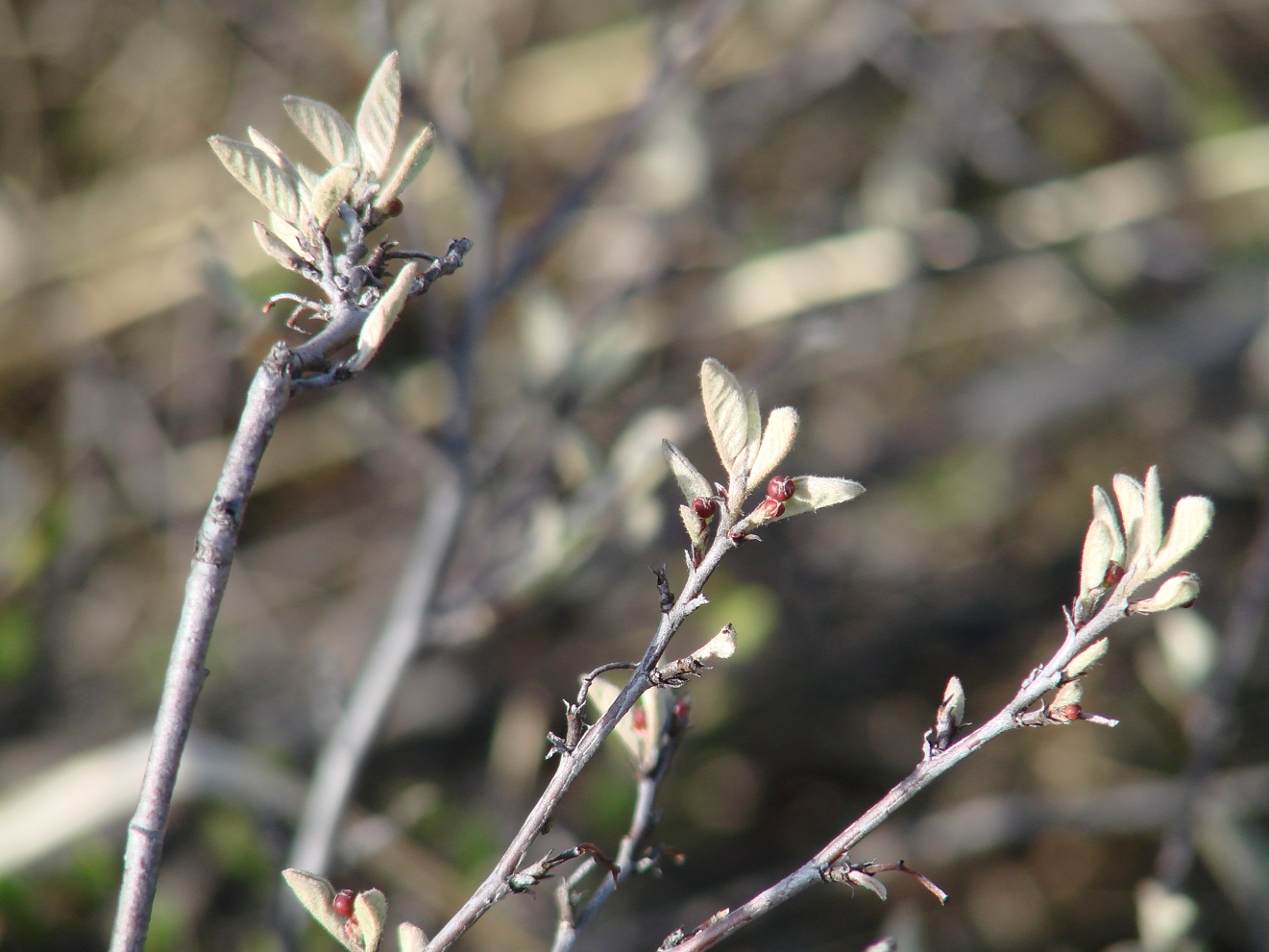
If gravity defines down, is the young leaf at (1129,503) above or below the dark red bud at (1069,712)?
above

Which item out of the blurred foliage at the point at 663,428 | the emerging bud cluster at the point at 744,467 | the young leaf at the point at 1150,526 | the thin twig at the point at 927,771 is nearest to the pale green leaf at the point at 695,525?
the emerging bud cluster at the point at 744,467

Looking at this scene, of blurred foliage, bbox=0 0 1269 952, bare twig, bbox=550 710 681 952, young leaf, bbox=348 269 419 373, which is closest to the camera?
young leaf, bbox=348 269 419 373

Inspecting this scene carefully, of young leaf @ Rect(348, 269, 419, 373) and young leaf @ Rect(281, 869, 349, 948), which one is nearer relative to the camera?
young leaf @ Rect(348, 269, 419, 373)

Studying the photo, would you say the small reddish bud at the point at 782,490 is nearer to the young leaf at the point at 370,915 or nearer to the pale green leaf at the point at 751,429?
the pale green leaf at the point at 751,429

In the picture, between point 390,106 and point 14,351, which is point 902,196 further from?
point 14,351

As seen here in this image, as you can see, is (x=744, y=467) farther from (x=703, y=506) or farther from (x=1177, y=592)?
(x=1177, y=592)

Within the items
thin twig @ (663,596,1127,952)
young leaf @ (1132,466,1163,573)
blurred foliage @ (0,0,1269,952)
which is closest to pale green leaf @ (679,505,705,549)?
thin twig @ (663,596,1127,952)

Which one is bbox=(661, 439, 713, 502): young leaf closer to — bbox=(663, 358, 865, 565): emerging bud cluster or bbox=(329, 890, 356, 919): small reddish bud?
bbox=(663, 358, 865, 565): emerging bud cluster
